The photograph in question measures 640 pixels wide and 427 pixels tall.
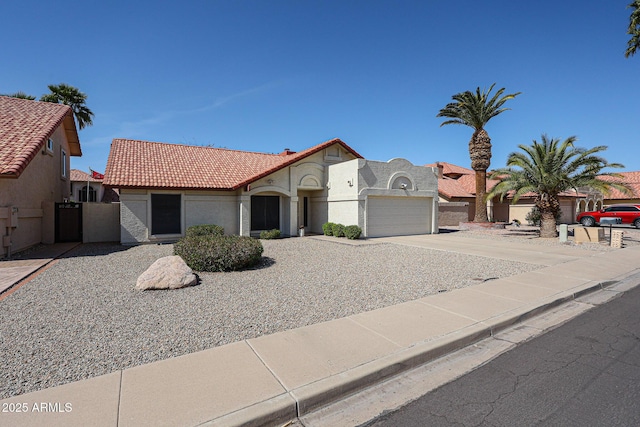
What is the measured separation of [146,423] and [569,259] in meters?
13.7

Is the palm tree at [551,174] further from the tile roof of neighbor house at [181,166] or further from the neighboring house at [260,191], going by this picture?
the tile roof of neighbor house at [181,166]

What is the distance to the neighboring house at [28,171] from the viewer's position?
11922 mm

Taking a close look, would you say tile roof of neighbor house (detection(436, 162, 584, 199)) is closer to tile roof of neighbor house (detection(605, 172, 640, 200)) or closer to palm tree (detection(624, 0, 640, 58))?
tile roof of neighbor house (detection(605, 172, 640, 200))

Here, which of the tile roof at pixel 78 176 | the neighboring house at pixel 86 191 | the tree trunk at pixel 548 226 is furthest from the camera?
the neighboring house at pixel 86 191

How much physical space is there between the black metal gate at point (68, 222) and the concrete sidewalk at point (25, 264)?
1.77 metres

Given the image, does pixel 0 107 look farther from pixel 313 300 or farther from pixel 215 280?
pixel 313 300

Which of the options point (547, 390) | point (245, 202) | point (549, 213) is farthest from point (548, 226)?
point (547, 390)

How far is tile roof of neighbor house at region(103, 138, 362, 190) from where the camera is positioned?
16.3m

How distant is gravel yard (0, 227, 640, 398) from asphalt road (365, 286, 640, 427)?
2.51m

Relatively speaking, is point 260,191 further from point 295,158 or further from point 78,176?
point 78,176

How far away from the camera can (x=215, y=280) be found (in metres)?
8.48

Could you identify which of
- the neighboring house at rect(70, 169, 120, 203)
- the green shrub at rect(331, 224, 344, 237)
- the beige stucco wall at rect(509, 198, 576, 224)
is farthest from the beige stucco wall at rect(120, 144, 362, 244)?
the beige stucco wall at rect(509, 198, 576, 224)

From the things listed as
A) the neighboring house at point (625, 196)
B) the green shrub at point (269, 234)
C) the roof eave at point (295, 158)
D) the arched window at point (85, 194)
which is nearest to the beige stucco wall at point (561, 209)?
the neighboring house at point (625, 196)

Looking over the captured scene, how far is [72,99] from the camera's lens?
2556cm
